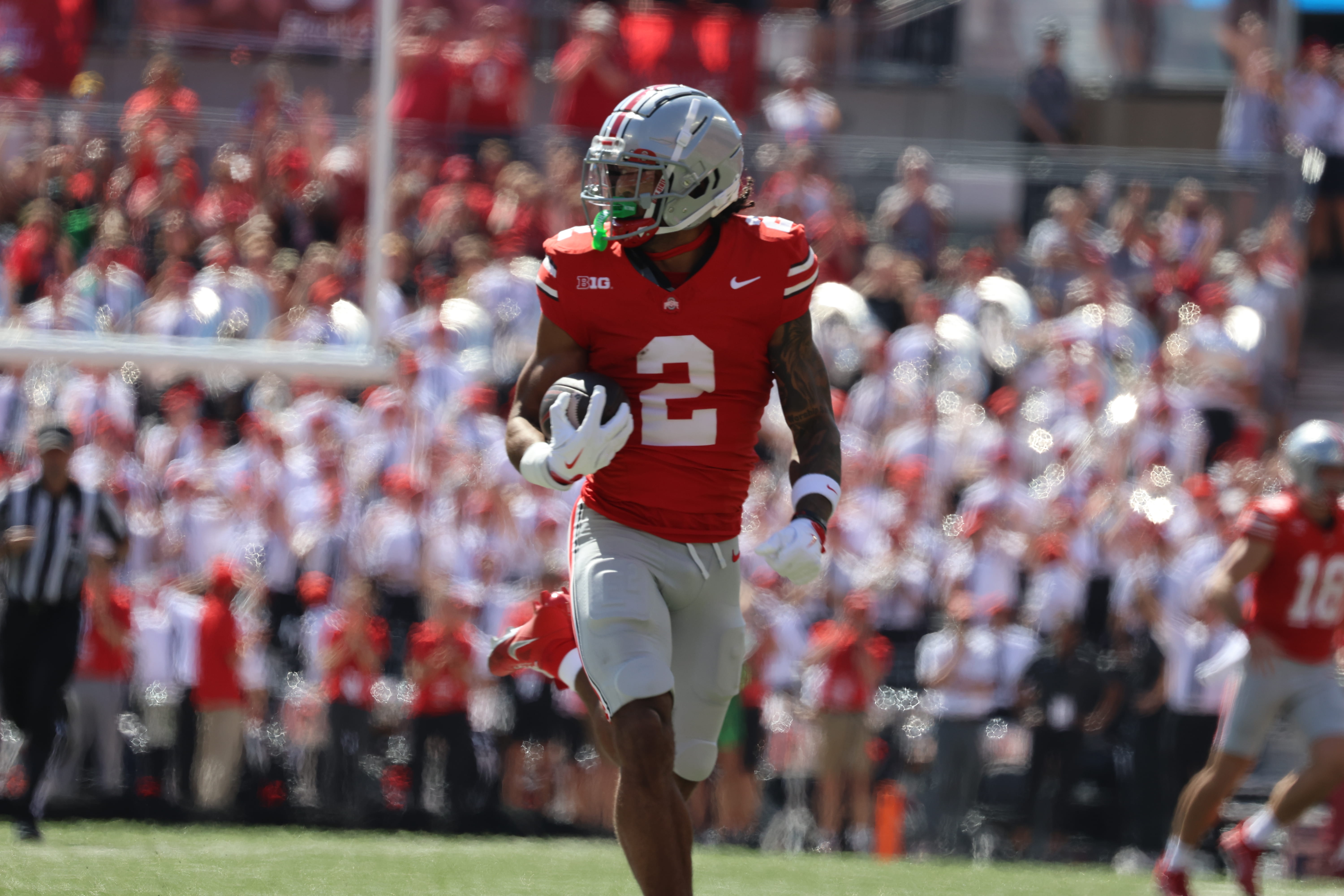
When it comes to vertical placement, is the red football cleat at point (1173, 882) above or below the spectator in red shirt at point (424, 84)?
below

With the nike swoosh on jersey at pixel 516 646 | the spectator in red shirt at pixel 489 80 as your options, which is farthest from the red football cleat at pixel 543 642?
the spectator in red shirt at pixel 489 80

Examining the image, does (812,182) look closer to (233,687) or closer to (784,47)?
(784,47)

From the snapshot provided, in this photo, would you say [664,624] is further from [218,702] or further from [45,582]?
[218,702]

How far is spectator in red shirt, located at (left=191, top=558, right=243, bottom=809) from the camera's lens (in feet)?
33.4

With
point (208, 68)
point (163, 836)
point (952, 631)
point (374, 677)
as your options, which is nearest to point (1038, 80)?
point (952, 631)

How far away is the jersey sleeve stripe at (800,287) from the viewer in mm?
4555

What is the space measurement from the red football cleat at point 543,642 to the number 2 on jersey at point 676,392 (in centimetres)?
53

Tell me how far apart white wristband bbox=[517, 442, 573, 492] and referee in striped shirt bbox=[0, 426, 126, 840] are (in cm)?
356

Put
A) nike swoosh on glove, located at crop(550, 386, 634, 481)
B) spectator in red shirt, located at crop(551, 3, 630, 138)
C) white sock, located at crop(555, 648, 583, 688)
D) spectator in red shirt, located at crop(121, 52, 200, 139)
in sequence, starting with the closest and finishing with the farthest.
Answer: nike swoosh on glove, located at crop(550, 386, 634, 481), white sock, located at crop(555, 648, 583, 688), spectator in red shirt, located at crop(121, 52, 200, 139), spectator in red shirt, located at crop(551, 3, 630, 138)

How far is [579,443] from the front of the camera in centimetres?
423

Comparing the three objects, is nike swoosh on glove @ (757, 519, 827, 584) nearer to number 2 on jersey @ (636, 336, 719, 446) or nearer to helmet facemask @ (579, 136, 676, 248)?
number 2 on jersey @ (636, 336, 719, 446)

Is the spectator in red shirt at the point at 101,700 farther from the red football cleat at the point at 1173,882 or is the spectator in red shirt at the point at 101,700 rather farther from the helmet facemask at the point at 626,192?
the helmet facemask at the point at 626,192

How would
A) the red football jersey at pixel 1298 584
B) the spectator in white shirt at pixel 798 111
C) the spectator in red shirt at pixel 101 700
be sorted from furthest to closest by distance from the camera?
1. the spectator in white shirt at pixel 798 111
2. the spectator in red shirt at pixel 101 700
3. the red football jersey at pixel 1298 584

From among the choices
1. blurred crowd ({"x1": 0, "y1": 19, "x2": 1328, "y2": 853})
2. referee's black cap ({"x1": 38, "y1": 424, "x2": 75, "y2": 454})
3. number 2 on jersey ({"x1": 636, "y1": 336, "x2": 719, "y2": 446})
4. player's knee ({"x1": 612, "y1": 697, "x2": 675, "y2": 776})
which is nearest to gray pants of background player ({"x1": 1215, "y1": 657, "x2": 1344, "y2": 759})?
number 2 on jersey ({"x1": 636, "y1": 336, "x2": 719, "y2": 446})
